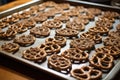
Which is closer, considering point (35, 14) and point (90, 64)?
point (90, 64)

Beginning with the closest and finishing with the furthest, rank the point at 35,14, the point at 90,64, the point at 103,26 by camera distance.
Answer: the point at 90,64 → the point at 103,26 → the point at 35,14

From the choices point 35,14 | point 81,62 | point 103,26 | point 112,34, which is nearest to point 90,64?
point 81,62

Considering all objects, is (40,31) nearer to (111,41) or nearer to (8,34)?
(8,34)

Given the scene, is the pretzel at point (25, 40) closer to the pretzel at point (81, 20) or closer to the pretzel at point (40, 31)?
the pretzel at point (40, 31)

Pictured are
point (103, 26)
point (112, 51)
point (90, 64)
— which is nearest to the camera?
point (90, 64)

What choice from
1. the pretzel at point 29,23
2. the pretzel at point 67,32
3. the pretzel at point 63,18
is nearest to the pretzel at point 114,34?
the pretzel at point 67,32

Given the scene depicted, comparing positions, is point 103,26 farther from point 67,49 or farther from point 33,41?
point 33,41

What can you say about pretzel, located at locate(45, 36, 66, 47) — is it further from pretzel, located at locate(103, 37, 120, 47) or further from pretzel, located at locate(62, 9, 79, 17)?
pretzel, located at locate(62, 9, 79, 17)
